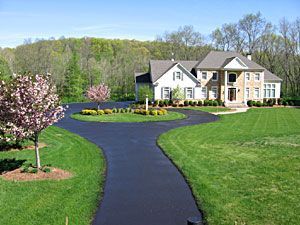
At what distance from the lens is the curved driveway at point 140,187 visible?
8.48 m

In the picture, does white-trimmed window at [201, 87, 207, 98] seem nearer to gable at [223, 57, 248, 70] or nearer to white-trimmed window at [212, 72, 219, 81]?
white-trimmed window at [212, 72, 219, 81]

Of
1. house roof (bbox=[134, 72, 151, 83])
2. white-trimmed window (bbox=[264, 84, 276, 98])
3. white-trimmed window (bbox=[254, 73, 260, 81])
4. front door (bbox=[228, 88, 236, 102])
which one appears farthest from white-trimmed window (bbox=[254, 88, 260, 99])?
house roof (bbox=[134, 72, 151, 83])

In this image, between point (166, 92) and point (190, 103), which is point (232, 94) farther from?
point (166, 92)

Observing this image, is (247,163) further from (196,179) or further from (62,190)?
(62,190)

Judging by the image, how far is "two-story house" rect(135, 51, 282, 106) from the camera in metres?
44.8

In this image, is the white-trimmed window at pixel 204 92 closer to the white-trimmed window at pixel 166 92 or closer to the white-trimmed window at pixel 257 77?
the white-trimmed window at pixel 166 92

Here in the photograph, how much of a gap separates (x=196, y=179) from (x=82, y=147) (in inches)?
296

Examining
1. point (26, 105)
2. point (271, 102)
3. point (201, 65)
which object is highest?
point (201, 65)

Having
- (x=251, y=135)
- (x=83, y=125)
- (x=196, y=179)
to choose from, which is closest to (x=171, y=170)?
(x=196, y=179)

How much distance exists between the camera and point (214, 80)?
4706cm

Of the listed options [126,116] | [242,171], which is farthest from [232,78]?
[242,171]

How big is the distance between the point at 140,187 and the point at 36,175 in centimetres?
387

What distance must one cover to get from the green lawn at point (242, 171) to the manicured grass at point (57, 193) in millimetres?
3280

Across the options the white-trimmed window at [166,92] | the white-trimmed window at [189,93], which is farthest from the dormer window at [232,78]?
the white-trimmed window at [166,92]
